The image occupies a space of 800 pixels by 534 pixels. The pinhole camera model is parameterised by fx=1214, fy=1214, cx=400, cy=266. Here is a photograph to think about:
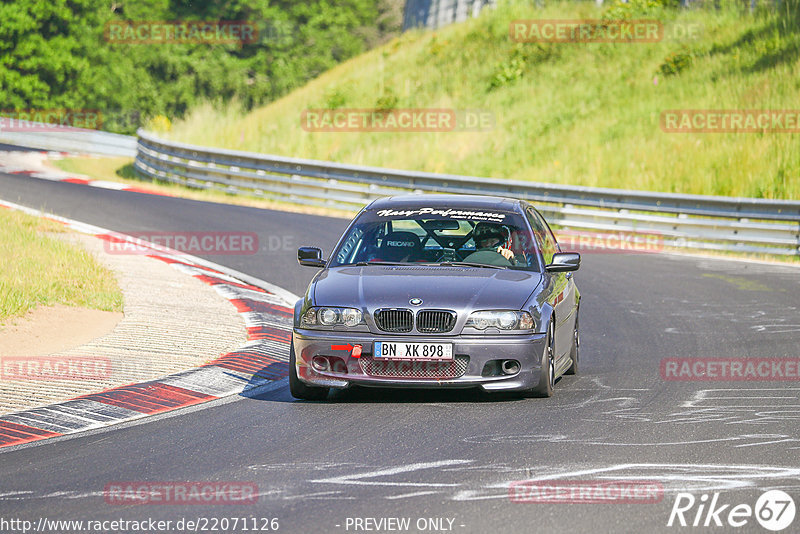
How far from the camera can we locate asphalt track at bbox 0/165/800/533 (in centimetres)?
580

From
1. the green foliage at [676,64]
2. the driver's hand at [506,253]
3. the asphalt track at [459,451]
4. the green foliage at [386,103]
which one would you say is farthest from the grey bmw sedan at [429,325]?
the green foliage at [386,103]

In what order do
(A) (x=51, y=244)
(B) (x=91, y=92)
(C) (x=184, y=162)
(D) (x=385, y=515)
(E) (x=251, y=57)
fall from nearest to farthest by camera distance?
(D) (x=385, y=515) → (A) (x=51, y=244) → (C) (x=184, y=162) → (B) (x=91, y=92) → (E) (x=251, y=57)

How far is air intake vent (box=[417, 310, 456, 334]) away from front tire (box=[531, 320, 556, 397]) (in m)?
0.72

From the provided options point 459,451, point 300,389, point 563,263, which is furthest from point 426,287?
point 459,451

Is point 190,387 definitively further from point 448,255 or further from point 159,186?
point 159,186

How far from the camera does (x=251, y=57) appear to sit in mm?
68562

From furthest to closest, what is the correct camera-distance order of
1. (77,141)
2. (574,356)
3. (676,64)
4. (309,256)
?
(77,141), (676,64), (574,356), (309,256)

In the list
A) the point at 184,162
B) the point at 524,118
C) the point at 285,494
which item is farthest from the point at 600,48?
the point at 285,494

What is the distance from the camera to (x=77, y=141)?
43.3 metres

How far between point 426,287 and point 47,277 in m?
5.97

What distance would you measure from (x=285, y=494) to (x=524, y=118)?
28916 mm

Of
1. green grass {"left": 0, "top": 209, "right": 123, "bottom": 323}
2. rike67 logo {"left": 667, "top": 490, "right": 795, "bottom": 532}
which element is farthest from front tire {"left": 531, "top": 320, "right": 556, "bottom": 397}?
green grass {"left": 0, "top": 209, "right": 123, "bottom": 323}

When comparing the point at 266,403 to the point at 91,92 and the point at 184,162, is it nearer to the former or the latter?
the point at 184,162

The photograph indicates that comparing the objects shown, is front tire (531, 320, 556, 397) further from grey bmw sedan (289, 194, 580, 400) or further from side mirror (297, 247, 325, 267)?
side mirror (297, 247, 325, 267)
